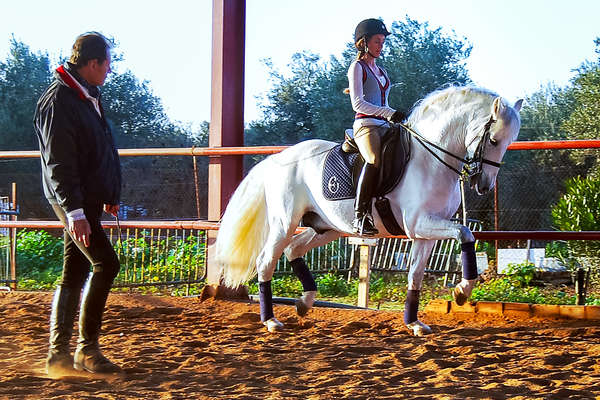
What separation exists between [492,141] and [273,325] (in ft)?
6.47

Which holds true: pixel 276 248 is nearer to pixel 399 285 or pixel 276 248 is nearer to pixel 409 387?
pixel 409 387

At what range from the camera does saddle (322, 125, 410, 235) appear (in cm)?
475

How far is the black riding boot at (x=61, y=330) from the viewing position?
3.49 metres

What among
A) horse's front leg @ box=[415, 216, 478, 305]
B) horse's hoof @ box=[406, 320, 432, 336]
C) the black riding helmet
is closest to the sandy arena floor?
horse's hoof @ box=[406, 320, 432, 336]

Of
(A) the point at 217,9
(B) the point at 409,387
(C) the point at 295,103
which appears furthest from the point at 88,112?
(C) the point at 295,103

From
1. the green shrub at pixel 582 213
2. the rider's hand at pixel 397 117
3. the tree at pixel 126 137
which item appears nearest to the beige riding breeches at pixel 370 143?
the rider's hand at pixel 397 117

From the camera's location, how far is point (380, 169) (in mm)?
4762

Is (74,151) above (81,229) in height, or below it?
above

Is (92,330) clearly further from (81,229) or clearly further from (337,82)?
(337,82)

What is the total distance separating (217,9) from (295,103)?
15466mm

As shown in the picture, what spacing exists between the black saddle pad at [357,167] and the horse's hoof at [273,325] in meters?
0.97

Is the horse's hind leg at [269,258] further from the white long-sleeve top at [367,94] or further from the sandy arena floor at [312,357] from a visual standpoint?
the white long-sleeve top at [367,94]

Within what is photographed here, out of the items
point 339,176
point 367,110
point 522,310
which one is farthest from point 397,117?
point 522,310

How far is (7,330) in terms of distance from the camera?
16.0ft
